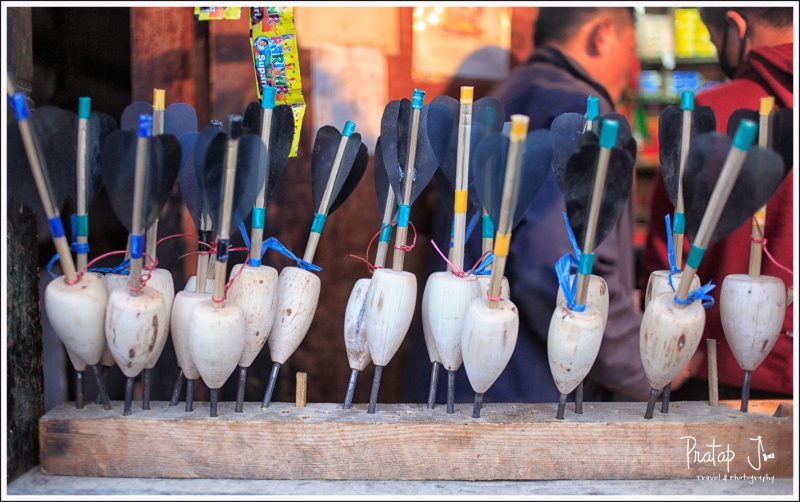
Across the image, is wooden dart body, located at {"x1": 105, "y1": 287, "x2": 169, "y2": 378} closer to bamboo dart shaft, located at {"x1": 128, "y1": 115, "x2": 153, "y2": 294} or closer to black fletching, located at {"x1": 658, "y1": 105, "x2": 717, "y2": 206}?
bamboo dart shaft, located at {"x1": 128, "y1": 115, "x2": 153, "y2": 294}

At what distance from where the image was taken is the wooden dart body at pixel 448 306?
112 centimetres

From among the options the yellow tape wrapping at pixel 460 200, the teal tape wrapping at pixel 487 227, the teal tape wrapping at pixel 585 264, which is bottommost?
the teal tape wrapping at pixel 585 264

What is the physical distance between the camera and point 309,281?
119 cm

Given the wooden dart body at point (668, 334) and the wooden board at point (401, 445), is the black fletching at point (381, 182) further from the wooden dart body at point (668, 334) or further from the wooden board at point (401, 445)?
the wooden dart body at point (668, 334)

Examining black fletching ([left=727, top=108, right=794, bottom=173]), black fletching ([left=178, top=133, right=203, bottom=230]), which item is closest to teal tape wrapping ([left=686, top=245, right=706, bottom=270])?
black fletching ([left=727, top=108, right=794, bottom=173])

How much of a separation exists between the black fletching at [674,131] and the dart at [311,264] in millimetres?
516

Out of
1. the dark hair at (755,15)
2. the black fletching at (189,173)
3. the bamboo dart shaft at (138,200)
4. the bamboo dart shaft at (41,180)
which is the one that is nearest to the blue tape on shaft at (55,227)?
the bamboo dart shaft at (41,180)

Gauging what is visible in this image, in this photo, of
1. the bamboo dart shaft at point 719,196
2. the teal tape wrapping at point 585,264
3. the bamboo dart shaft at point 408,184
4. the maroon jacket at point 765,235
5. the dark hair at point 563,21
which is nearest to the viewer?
the bamboo dart shaft at point 719,196

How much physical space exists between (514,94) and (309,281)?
2.41 ft

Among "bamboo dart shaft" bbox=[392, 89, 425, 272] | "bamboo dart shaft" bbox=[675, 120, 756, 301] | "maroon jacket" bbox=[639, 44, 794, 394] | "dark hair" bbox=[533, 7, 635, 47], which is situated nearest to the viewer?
"bamboo dart shaft" bbox=[675, 120, 756, 301]

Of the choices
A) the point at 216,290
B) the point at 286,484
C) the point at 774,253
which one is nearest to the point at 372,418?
the point at 286,484

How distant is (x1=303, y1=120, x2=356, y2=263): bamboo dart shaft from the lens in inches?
47.1

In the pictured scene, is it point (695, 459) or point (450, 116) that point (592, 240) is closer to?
point (450, 116)

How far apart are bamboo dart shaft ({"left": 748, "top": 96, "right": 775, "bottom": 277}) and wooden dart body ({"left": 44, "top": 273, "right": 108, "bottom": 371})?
1045mm
